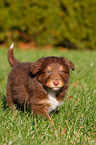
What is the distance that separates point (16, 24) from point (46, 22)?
6.48ft

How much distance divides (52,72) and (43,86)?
10.4 inches

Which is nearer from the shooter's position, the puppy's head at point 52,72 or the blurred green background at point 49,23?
the puppy's head at point 52,72

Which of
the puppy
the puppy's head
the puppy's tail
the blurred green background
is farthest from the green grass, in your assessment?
the blurred green background

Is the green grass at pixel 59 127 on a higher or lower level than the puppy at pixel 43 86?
lower

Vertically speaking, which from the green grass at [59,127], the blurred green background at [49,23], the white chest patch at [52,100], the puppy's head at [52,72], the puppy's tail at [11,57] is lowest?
the green grass at [59,127]

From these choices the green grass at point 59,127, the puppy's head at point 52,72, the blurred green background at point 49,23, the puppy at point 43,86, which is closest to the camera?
the green grass at point 59,127

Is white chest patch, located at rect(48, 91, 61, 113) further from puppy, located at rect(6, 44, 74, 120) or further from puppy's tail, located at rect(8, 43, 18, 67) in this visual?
puppy's tail, located at rect(8, 43, 18, 67)

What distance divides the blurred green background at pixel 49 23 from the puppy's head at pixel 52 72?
457 inches

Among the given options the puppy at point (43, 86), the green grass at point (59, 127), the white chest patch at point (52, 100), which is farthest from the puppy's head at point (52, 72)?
the green grass at point (59, 127)

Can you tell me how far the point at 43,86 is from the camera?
11.1 feet

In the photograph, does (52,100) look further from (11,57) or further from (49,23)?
(49,23)

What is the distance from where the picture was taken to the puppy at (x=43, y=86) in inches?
129

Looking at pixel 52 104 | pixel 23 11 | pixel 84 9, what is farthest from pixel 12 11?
pixel 52 104

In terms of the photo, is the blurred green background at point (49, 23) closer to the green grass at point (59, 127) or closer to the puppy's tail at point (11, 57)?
the puppy's tail at point (11, 57)
